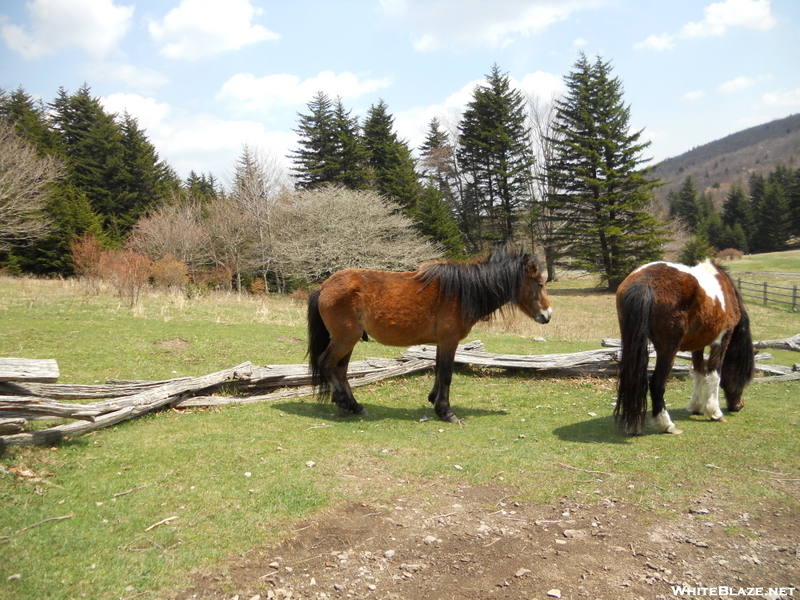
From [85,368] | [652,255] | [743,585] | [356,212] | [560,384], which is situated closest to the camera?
[743,585]

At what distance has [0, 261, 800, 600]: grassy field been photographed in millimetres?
3518

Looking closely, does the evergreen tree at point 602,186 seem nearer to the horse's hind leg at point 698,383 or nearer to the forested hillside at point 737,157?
the horse's hind leg at point 698,383

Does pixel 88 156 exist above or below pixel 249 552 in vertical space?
above

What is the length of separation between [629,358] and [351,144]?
3818 cm

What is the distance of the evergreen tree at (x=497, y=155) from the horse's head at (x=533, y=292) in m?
34.8

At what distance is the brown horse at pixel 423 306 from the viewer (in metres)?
7.21

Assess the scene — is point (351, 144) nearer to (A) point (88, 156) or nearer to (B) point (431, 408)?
(A) point (88, 156)

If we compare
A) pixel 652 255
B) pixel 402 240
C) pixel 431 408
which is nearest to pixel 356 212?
pixel 402 240

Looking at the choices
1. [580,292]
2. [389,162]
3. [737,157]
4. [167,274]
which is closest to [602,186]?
[580,292]

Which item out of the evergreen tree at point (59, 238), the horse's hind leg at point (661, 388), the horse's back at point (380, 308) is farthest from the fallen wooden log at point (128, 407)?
the evergreen tree at point (59, 238)

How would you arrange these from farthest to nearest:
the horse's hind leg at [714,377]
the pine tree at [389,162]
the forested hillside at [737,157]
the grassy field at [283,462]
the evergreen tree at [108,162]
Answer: the forested hillside at [737,157] → the pine tree at [389,162] → the evergreen tree at [108,162] → the horse's hind leg at [714,377] → the grassy field at [283,462]

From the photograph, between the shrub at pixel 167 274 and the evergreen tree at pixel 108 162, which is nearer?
the shrub at pixel 167 274

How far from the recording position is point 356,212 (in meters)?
31.1

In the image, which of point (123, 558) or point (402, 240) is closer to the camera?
point (123, 558)
